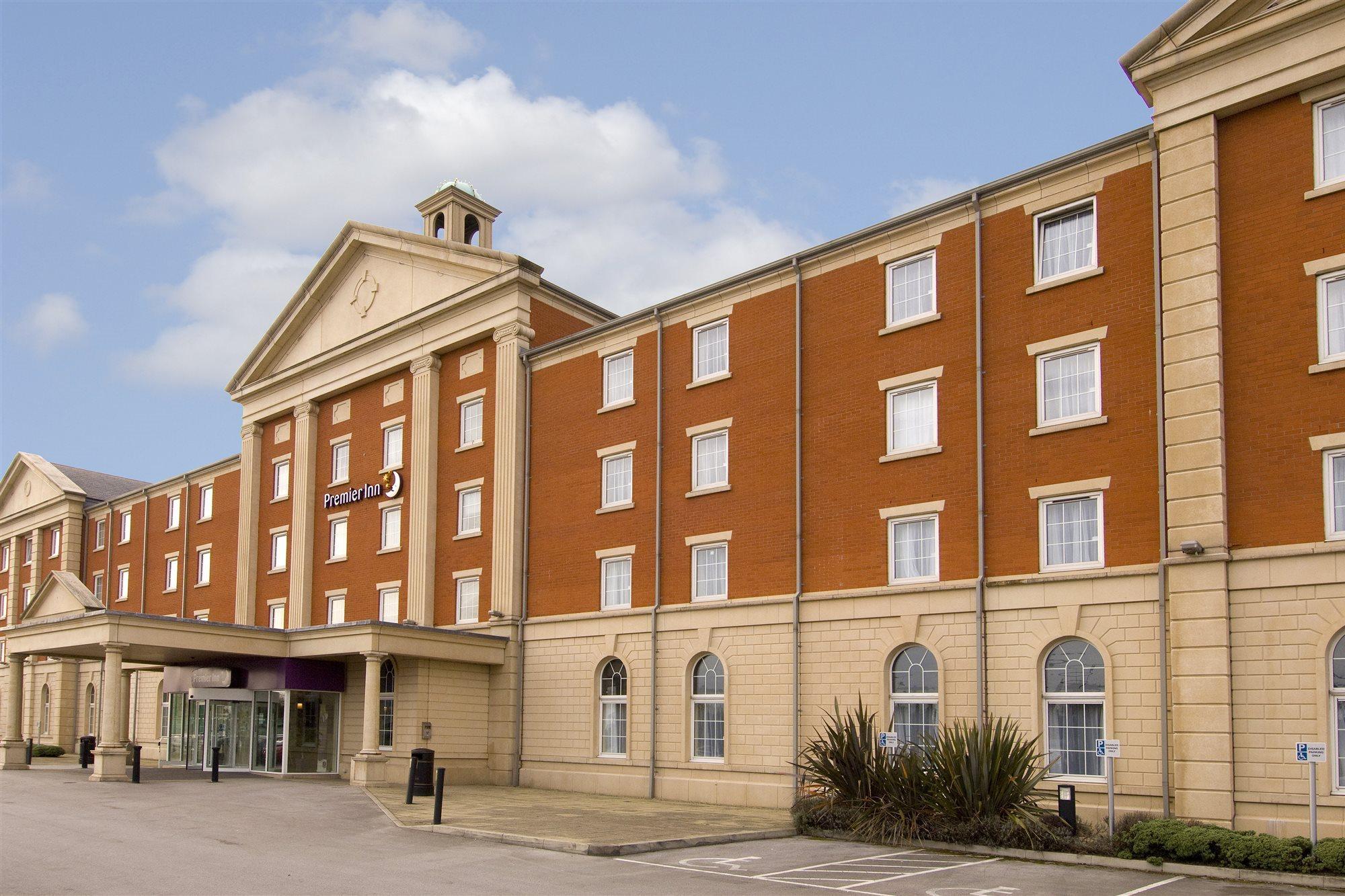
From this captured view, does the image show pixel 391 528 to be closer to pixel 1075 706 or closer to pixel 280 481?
pixel 280 481

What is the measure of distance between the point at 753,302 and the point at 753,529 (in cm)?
567

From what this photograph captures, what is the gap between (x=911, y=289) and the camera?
2808 centimetres

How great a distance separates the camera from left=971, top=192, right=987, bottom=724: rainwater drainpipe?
81.7 feet

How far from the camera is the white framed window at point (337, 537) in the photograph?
142 feet

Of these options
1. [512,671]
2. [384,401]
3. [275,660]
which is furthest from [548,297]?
[275,660]

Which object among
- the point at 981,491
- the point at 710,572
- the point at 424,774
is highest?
the point at 981,491

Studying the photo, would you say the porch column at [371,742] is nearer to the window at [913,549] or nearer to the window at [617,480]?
the window at [617,480]

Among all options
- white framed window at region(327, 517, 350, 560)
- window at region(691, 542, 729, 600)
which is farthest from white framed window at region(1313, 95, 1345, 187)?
white framed window at region(327, 517, 350, 560)

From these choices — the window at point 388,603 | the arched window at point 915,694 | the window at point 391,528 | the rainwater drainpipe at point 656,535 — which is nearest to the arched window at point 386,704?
the window at point 388,603

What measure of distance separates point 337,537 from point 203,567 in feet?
41.0

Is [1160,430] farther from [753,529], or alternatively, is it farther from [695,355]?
[695,355]

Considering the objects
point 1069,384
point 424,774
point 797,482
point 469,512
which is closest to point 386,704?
point 469,512

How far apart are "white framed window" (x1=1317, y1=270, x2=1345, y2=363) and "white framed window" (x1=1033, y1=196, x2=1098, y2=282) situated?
4458mm

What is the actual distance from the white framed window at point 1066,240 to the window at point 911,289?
2.63 metres
